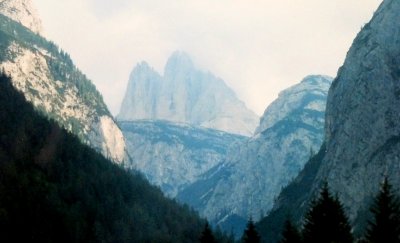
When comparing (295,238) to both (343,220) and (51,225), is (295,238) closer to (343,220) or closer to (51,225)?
(343,220)

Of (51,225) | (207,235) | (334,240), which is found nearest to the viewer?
(334,240)

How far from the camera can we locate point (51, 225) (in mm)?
195000

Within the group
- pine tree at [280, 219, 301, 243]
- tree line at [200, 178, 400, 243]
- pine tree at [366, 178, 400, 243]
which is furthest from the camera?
pine tree at [280, 219, 301, 243]

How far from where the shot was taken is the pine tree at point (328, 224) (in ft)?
138

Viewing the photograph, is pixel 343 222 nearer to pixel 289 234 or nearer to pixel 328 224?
pixel 328 224

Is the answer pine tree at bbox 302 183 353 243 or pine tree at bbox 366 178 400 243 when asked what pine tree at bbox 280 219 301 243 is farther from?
pine tree at bbox 366 178 400 243

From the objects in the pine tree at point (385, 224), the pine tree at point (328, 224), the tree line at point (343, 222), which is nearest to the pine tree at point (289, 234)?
the tree line at point (343, 222)

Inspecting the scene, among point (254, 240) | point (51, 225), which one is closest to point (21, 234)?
point (51, 225)

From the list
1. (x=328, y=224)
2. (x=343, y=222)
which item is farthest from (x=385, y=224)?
(x=328, y=224)

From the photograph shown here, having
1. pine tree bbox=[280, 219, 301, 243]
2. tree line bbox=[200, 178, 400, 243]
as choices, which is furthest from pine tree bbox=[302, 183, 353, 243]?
pine tree bbox=[280, 219, 301, 243]

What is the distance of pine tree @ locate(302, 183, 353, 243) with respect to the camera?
4194cm

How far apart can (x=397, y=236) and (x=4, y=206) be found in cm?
17340

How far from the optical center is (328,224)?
1666 inches

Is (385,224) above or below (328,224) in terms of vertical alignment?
below
